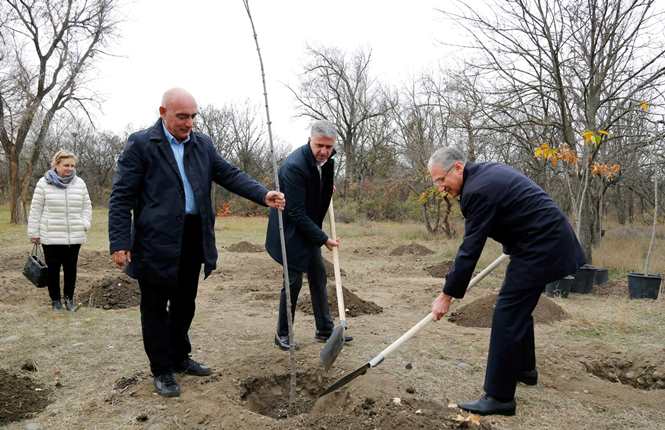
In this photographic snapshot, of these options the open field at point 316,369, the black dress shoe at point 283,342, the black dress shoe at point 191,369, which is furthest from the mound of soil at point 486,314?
the black dress shoe at point 191,369

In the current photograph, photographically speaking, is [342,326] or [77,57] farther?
[77,57]

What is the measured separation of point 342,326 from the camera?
4039 mm

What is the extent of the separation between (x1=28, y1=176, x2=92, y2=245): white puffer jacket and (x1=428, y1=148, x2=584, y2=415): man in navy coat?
432 cm

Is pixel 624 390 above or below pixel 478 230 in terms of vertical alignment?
below

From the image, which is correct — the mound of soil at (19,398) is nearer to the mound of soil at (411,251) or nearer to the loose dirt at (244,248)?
the loose dirt at (244,248)

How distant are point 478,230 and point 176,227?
190 centimetres

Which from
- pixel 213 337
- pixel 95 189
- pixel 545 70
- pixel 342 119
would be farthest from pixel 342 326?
pixel 95 189

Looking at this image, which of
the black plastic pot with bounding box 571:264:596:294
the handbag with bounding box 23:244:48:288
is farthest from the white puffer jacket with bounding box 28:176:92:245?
the black plastic pot with bounding box 571:264:596:294

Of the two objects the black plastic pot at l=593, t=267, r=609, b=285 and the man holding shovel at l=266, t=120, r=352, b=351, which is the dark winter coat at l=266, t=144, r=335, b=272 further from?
the black plastic pot at l=593, t=267, r=609, b=285

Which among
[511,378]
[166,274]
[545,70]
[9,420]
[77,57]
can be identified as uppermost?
[77,57]

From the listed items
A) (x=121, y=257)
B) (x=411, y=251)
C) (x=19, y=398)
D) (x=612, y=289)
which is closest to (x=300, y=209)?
(x=121, y=257)

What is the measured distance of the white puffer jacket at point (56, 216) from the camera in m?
5.88

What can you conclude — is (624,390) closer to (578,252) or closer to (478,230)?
(578,252)

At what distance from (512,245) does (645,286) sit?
5605 millimetres
